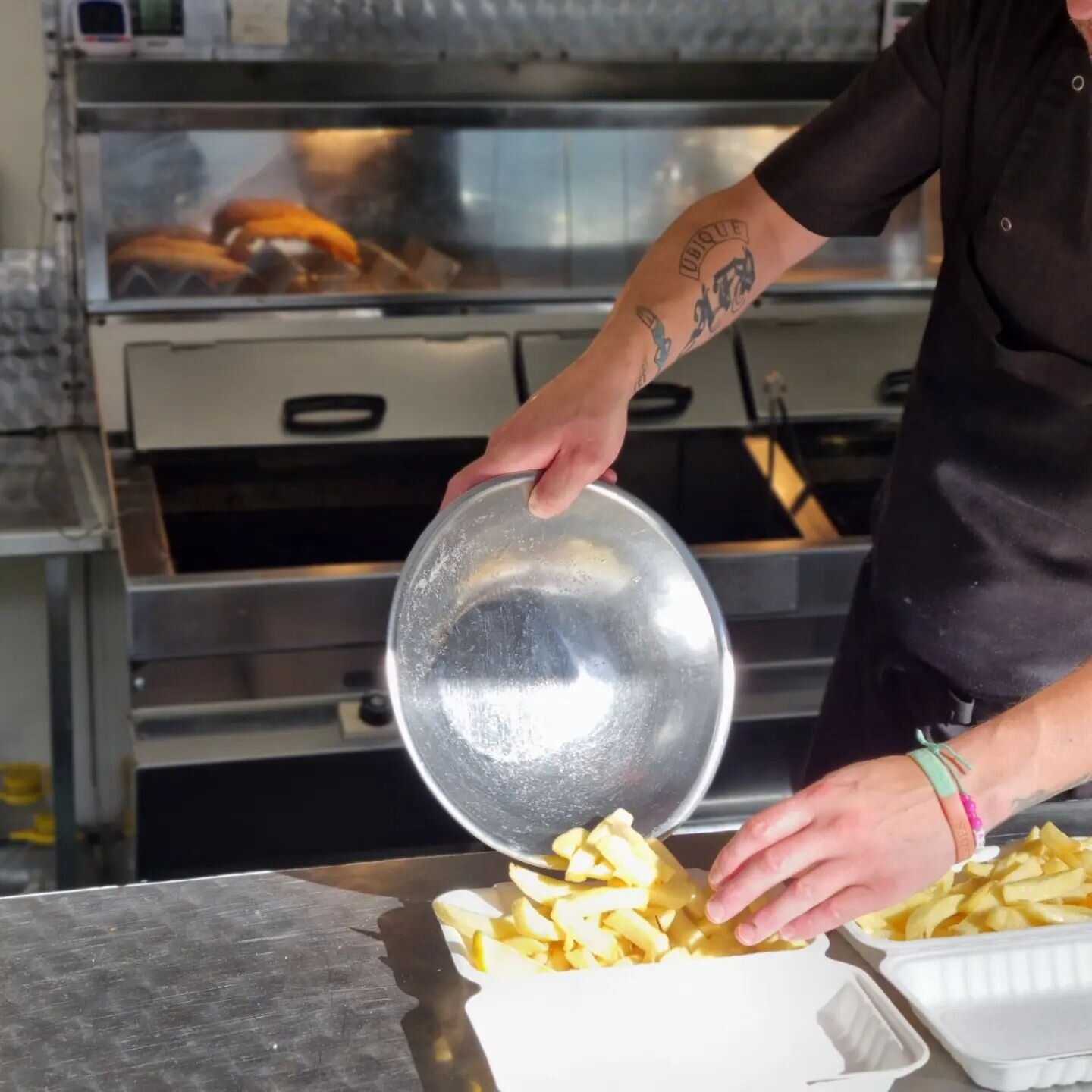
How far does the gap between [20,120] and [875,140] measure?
1.79 meters

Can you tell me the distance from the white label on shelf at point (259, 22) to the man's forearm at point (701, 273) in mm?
1188

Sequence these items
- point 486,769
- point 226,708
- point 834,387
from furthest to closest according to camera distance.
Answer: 1. point 834,387
2. point 226,708
3. point 486,769

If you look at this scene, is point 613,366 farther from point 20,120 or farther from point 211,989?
point 20,120

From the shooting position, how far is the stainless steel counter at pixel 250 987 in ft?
3.61

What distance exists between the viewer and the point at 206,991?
120cm

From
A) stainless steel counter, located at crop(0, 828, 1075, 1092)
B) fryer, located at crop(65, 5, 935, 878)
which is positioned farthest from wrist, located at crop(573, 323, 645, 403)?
fryer, located at crop(65, 5, 935, 878)

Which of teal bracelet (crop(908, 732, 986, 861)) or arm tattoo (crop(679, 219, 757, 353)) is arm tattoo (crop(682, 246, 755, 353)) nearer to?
arm tattoo (crop(679, 219, 757, 353))

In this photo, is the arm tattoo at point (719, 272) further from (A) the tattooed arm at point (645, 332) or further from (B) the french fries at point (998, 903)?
(B) the french fries at point (998, 903)

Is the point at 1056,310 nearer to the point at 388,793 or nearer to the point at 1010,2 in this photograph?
the point at 1010,2

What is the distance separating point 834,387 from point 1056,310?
1205mm

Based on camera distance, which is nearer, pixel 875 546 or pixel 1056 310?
pixel 1056 310

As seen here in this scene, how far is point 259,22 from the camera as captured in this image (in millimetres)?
2604

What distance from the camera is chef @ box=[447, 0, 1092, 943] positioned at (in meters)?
1.51

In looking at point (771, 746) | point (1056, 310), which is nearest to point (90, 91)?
point (771, 746)
